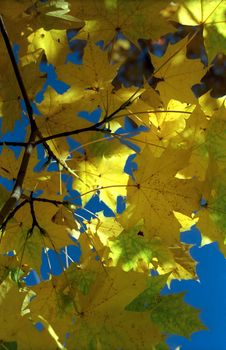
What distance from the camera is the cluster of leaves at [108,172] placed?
944 millimetres

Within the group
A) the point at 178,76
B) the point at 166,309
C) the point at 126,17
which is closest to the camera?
the point at 166,309

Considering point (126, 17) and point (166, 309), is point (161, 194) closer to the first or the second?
point (166, 309)

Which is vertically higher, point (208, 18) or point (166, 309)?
point (208, 18)

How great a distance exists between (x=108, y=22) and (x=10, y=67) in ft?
0.77

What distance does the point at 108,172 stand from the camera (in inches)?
50.8

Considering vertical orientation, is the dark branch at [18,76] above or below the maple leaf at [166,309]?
above

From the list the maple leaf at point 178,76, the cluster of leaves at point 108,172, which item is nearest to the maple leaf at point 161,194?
the cluster of leaves at point 108,172

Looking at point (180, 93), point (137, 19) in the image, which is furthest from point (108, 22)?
point (180, 93)

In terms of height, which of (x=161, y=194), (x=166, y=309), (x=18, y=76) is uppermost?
(x=18, y=76)

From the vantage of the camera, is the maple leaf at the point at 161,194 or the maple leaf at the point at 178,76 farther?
the maple leaf at the point at 178,76

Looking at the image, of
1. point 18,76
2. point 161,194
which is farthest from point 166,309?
point 18,76

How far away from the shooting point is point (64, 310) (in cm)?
103

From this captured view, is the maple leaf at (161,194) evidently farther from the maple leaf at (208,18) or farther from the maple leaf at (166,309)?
the maple leaf at (208,18)

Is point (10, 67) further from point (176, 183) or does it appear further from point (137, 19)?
point (176, 183)
